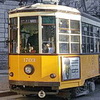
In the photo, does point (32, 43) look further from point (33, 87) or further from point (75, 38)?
point (75, 38)

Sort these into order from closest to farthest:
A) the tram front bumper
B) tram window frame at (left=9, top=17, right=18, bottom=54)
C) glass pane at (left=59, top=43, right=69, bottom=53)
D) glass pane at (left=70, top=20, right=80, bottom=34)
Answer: the tram front bumper
glass pane at (left=59, top=43, right=69, bottom=53)
tram window frame at (left=9, top=17, right=18, bottom=54)
glass pane at (left=70, top=20, right=80, bottom=34)

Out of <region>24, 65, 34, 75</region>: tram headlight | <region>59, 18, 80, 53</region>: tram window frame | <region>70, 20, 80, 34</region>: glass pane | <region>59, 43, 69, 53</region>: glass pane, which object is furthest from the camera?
<region>70, 20, 80, 34</region>: glass pane

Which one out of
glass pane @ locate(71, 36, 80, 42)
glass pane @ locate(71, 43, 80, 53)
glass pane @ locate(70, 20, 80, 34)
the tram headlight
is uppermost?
glass pane @ locate(70, 20, 80, 34)

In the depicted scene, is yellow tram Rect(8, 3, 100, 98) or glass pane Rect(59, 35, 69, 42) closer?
yellow tram Rect(8, 3, 100, 98)

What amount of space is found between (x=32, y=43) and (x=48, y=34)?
1.81 ft

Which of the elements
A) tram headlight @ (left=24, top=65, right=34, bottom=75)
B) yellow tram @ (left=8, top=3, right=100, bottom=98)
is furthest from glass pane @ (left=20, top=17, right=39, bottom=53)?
tram headlight @ (left=24, top=65, right=34, bottom=75)

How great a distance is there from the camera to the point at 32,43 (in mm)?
9688

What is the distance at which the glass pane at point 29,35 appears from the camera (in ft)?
31.6

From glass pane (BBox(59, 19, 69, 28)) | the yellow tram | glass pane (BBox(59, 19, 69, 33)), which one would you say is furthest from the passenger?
glass pane (BBox(59, 19, 69, 28))

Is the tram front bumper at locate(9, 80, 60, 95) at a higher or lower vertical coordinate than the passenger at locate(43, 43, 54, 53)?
lower

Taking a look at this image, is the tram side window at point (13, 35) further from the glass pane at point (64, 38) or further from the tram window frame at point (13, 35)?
the glass pane at point (64, 38)

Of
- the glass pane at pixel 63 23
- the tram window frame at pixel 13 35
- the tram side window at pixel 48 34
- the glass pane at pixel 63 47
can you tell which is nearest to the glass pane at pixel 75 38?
the glass pane at pixel 63 47

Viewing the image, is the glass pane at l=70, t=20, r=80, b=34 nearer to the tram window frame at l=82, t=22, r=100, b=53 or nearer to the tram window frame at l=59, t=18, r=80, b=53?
the tram window frame at l=59, t=18, r=80, b=53

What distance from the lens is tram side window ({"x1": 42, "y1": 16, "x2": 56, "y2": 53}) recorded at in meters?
9.61
